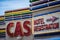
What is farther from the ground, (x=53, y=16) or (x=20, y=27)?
(x=53, y=16)

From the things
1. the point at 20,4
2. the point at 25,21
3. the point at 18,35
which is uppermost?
the point at 20,4

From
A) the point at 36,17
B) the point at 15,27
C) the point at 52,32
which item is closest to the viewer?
the point at 52,32

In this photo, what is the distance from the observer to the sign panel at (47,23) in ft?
5.57

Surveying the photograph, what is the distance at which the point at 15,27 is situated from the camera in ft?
6.40

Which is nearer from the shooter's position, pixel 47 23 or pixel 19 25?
pixel 47 23

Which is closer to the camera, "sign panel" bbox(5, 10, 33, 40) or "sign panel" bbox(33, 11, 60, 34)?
"sign panel" bbox(33, 11, 60, 34)

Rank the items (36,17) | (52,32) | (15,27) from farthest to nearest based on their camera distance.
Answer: (15,27) → (36,17) → (52,32)

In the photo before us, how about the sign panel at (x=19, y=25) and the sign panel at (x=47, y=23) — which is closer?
the sign panel at (x=47, y=23)

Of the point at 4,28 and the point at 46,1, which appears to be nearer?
the point at 46,1

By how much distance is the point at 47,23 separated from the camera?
176 centimetres

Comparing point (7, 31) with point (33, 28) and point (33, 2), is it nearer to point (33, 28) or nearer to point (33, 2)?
point (33, 28)

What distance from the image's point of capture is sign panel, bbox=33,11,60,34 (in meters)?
1.70

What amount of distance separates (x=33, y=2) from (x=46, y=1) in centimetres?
16

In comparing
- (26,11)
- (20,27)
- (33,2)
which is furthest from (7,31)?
(33,2)
